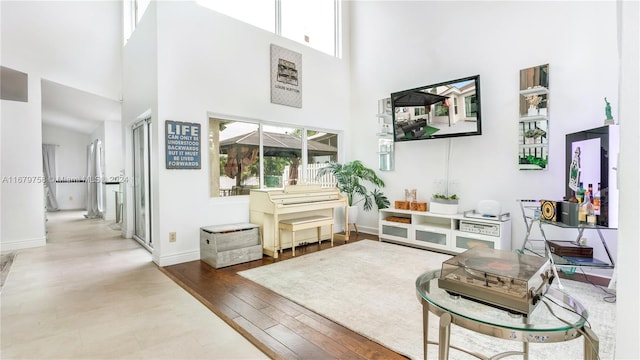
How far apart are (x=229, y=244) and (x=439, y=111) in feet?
11.0

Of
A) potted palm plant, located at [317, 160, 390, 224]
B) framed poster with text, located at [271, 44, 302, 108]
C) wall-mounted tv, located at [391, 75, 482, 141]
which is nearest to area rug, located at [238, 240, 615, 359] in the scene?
potted palm plant, located at [317, 160, 390, 224]

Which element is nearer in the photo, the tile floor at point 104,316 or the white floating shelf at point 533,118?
the tile floor at point 104,316

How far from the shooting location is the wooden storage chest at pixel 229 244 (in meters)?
3.57

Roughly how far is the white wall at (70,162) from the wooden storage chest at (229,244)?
8454 mm

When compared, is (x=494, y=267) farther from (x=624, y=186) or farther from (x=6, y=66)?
(x=6, y=66)

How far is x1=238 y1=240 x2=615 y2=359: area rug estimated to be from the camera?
191 centimetres

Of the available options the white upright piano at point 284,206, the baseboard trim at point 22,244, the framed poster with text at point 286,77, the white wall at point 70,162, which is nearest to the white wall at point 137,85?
the baseboard trim at point 22,244

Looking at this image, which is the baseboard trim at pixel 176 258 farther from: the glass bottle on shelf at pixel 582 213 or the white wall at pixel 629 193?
the glass bottle on shelf at pixel 582 213

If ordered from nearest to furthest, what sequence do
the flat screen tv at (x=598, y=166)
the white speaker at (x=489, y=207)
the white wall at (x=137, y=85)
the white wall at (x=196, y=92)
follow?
the flat screen tv at (x=598, y=166), the white wall at (x=196, y=92), the white wall at (x=137, y=85), the white speaker at (x=489, y=207)

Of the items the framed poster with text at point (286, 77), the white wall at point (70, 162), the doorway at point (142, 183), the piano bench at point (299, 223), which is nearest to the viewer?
the piano bench at point (299, 223)

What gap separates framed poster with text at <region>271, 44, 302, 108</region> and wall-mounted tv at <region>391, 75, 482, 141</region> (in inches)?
62.7

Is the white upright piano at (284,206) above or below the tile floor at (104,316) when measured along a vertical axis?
above

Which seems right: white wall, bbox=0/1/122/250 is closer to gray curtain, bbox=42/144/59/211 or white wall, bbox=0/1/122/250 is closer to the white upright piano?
the white upright piano

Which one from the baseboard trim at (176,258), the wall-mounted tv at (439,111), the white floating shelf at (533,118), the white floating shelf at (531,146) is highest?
the wall-mounted tv at (439,111)
